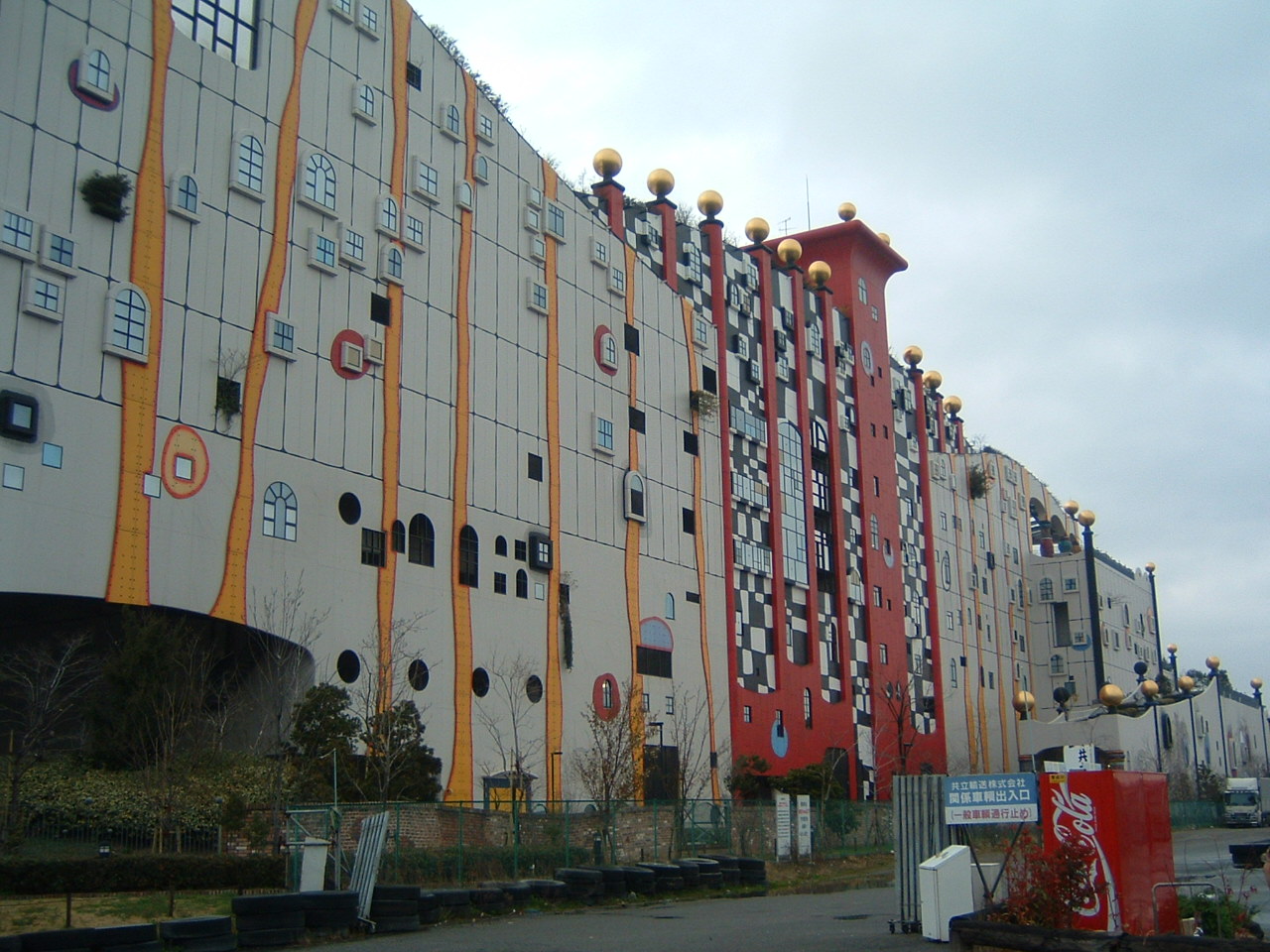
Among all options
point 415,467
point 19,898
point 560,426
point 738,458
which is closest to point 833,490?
point 738,458

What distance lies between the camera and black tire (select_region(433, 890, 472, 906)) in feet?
69.6

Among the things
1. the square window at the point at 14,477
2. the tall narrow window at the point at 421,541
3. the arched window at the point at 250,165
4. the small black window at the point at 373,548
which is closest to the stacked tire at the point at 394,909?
the square window at the point at 14,477

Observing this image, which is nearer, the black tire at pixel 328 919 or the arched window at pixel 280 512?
the black tire at pixel 328 919

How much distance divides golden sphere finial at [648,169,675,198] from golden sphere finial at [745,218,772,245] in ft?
22.6

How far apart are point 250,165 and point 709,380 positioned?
22.6m

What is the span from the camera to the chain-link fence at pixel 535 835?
24.8 m

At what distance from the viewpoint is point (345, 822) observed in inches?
1054

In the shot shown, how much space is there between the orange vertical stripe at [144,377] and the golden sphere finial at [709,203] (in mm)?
27546

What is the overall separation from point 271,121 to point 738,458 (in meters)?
24.1

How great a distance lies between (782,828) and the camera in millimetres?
37375

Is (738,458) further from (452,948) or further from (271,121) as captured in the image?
(452,948)

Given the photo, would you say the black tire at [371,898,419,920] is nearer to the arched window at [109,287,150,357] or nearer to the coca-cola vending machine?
the coca-cola vending machine

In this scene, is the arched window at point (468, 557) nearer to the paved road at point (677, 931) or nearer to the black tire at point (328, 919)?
the paved road at point (677, 931)

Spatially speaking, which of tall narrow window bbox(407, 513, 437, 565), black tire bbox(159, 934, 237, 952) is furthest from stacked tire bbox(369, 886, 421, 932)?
tall narrow window bbox(407, 513, 437, 565)
